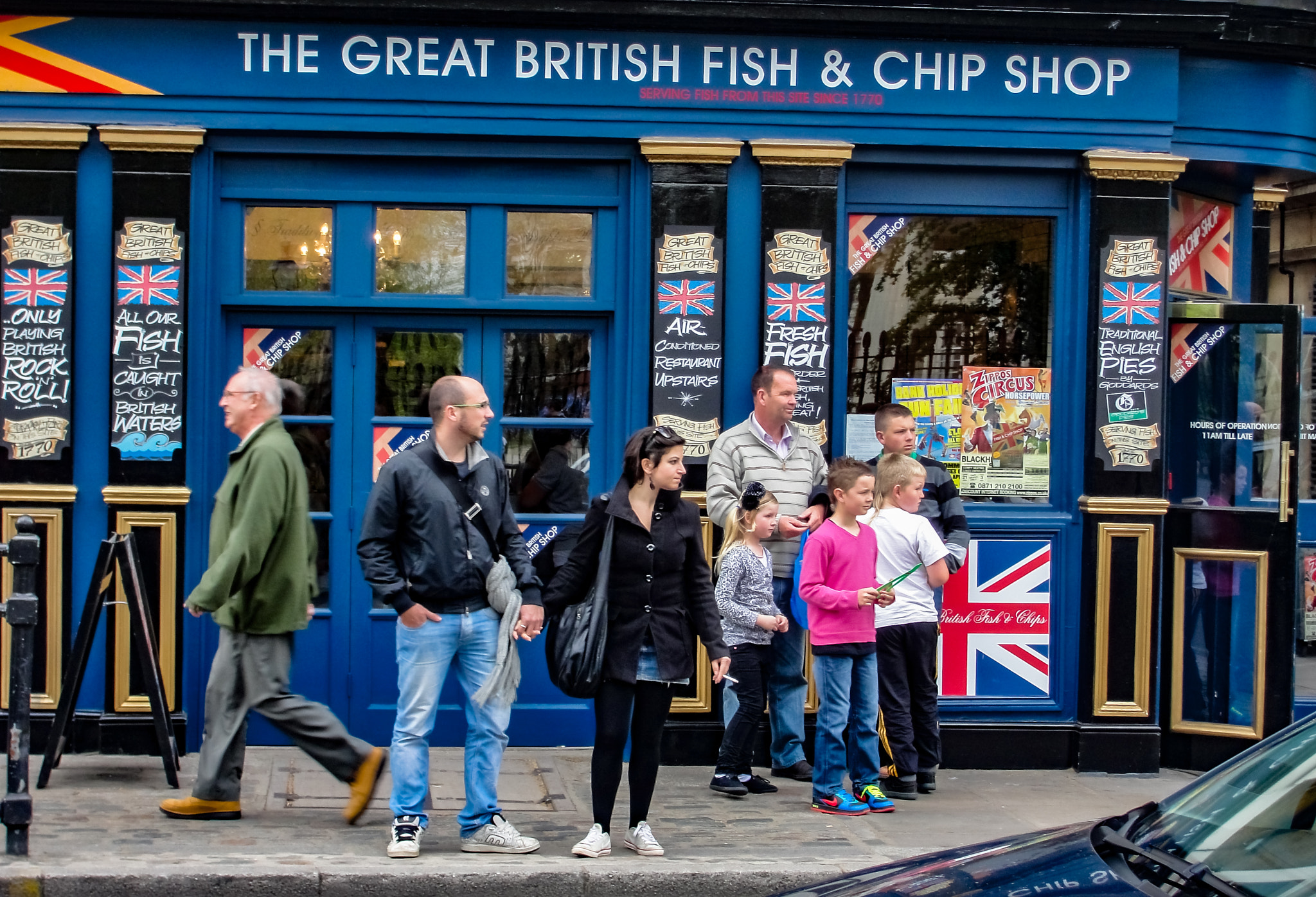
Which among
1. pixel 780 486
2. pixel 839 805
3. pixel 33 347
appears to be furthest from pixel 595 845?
pixel 33 347

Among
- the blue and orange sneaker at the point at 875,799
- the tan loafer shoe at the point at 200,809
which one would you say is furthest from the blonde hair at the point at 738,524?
the tan loafer shoe at the point at 200,809

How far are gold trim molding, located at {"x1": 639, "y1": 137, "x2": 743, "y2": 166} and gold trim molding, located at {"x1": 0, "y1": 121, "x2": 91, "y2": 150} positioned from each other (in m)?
3.08

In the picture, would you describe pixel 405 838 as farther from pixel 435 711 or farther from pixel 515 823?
pixel 515 823

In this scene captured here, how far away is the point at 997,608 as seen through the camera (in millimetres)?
8070

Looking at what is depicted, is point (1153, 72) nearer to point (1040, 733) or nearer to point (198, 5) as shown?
point (1040, 733)

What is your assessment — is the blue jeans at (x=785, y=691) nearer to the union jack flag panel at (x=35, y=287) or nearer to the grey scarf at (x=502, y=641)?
the grey scarf at (x=502, y=641)

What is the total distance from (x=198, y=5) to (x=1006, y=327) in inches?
195

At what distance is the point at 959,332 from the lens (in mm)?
8273

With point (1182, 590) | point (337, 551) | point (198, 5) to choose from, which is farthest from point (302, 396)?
point (1182, 590)

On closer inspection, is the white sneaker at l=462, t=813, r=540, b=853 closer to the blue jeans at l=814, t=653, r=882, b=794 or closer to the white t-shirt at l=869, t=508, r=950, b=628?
the blue jeans at l=814, t=653, r=882, b=794

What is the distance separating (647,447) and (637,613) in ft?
2.31

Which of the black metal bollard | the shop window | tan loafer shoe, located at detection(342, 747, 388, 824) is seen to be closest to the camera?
the black metal bollard

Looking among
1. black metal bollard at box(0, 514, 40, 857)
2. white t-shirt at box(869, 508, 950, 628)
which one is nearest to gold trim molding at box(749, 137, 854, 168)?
white t-shirt at box(869, 508, 950, 628)

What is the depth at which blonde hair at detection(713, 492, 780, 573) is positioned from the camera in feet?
22.6
